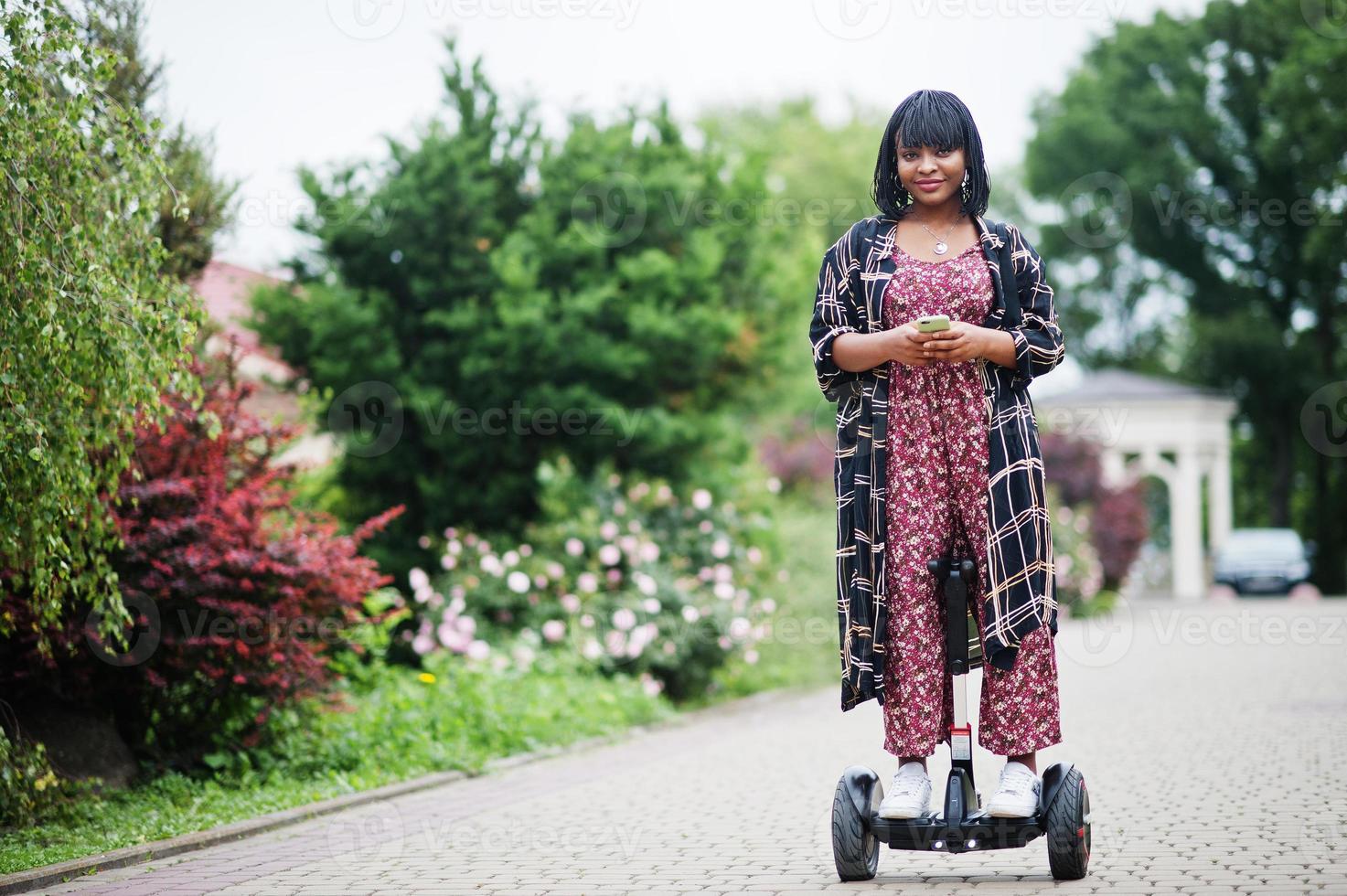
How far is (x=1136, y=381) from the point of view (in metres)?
38.0

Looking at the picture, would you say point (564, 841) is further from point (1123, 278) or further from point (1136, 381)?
point (1123, 278)

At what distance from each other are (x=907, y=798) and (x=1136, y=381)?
3590 centimetres

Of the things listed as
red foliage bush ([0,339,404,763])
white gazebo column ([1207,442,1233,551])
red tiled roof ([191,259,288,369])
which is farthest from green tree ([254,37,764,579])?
white gazebo column ([1207,442,1233,551])

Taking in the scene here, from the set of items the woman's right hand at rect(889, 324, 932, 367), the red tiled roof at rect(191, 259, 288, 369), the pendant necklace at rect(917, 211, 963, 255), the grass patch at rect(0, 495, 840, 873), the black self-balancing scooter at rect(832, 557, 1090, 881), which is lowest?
the grass patch at rect(0, 495, 840, 873)

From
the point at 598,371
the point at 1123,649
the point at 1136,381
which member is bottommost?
the point at 1123,649

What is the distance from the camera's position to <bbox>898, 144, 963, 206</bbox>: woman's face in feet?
14.0

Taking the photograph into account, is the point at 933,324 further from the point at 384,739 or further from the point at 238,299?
the point at 238,299

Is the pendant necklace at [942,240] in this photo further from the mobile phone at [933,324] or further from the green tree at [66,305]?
the green tree at [66,305]

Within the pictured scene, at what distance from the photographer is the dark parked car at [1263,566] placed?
3169 centimetres

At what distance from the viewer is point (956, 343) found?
406cm

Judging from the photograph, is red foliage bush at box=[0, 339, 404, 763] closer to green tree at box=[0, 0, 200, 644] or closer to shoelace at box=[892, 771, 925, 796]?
green tree at box=[0, 0, 200, 644]

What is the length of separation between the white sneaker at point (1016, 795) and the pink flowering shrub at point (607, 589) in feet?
21.5

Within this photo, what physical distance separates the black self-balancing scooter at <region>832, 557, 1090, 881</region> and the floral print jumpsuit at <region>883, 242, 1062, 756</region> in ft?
0.23

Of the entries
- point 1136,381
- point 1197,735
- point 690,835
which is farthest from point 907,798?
point 1136,381
